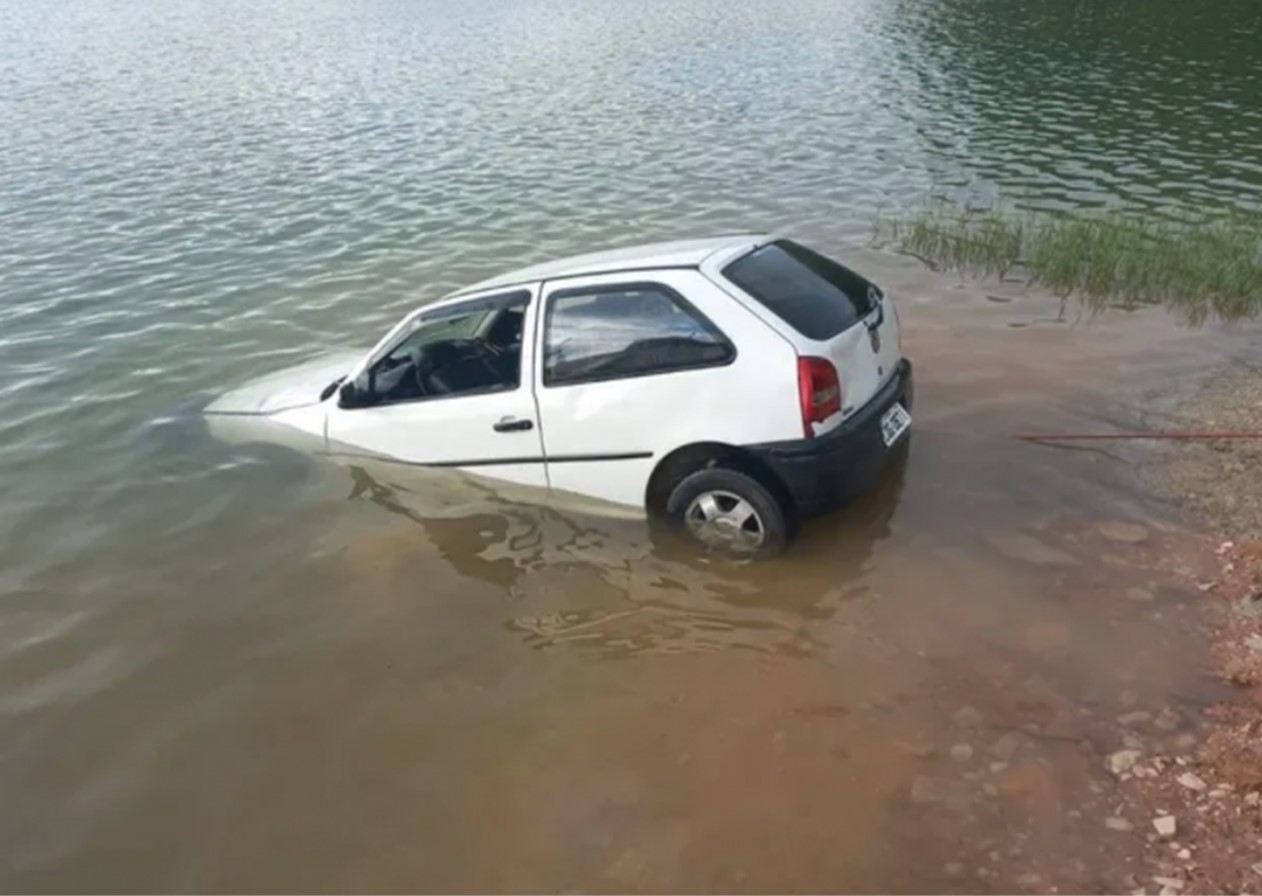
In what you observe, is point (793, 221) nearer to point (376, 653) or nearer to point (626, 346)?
point (626, 346)

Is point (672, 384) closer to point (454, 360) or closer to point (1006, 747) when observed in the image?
point (454, 360)

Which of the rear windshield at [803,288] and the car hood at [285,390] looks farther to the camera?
the car hood at [285,390]

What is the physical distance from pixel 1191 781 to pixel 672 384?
3.29m

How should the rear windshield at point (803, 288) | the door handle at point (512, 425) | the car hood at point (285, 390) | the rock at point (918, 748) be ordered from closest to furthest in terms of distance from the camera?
the rock at point (918, 748) → the rear windshield at point (803, 288) → the door handle at point (512, 425) → the car hood at point (285, 390)

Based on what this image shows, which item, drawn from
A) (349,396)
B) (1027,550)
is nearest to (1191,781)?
(1027,550)

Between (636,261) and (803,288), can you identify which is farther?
(636,261)

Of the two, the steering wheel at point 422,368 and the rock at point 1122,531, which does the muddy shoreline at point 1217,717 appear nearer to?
the rock at point 1122,531

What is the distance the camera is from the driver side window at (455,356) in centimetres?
732

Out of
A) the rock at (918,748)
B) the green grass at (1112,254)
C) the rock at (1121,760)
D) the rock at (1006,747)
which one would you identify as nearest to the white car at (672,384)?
the rock at (918,748)

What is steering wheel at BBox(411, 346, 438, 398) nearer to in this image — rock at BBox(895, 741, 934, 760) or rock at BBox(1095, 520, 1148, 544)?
rock at BBox(895, 741, 934, 760)

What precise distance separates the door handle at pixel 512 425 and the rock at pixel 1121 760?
3.79 m

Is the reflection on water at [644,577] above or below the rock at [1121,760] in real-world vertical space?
above

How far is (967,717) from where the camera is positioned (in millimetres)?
5387

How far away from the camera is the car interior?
7.34 m
